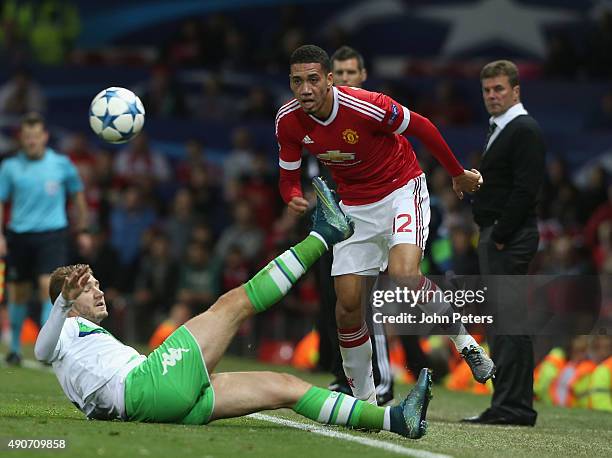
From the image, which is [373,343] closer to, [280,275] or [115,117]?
[280,275]

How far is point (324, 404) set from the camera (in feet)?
22.0

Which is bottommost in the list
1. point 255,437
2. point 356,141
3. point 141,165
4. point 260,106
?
point 255,437

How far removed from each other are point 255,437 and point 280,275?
0.92 m

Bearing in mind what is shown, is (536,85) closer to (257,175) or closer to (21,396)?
(257,175)

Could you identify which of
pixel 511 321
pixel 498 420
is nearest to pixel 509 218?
→ pixel 511 321

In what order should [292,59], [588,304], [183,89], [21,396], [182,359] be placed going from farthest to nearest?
[183,89] → [588,304] → [21,396] → [292,59] → [182,359]

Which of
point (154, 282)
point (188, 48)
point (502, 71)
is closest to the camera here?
point (502, 71)

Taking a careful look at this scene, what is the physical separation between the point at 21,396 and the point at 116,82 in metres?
9.60

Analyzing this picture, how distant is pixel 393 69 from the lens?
19.7 meters

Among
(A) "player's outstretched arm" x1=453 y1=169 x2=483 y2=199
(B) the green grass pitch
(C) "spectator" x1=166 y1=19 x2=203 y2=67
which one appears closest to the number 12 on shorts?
(A) "player's outstretched arm" x1=453 y1=169 x2=483 y2=199

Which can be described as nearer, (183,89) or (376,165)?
(376,165)

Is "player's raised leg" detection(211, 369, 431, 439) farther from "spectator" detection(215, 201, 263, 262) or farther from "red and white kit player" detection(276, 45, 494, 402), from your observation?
"spectator" detection(215, 201, 263, 262)

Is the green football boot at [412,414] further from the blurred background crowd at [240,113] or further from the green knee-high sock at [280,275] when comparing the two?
the blurred background crowd at [240,113]

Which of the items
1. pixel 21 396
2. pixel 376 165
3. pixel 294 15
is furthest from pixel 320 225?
pixel 294 15
